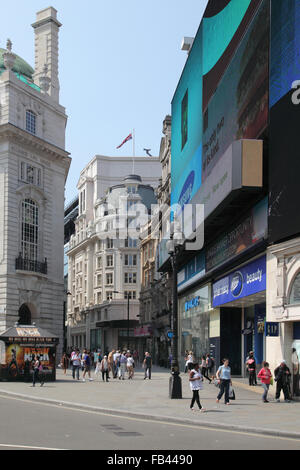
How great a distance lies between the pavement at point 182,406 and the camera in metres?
17.3

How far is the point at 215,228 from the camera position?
122 ft

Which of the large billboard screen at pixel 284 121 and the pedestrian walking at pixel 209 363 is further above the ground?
the large billboard screen at pixel 284 121

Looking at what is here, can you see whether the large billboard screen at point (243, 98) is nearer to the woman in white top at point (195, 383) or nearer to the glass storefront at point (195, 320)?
the glass storefront at point (195, 320)

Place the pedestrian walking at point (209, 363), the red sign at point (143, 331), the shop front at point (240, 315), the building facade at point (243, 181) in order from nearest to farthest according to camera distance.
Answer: the building facade at point (243, 181), the shop front at point (240, 315), the pedestrian walking at point (209, 363), the red sign at point (143, 331)

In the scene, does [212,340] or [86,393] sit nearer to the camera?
[86,393]

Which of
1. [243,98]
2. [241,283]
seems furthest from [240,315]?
[243,98]

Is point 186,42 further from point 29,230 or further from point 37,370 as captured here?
point 37,370

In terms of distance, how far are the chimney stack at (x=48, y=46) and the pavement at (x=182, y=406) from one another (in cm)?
3970

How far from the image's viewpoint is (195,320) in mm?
47344

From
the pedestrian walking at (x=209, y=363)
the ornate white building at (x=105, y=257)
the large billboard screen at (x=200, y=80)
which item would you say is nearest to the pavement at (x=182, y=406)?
the pedestrian walking at (x=209, y=363)

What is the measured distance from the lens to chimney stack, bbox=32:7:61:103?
6556cm

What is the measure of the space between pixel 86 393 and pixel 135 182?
76.9 m
